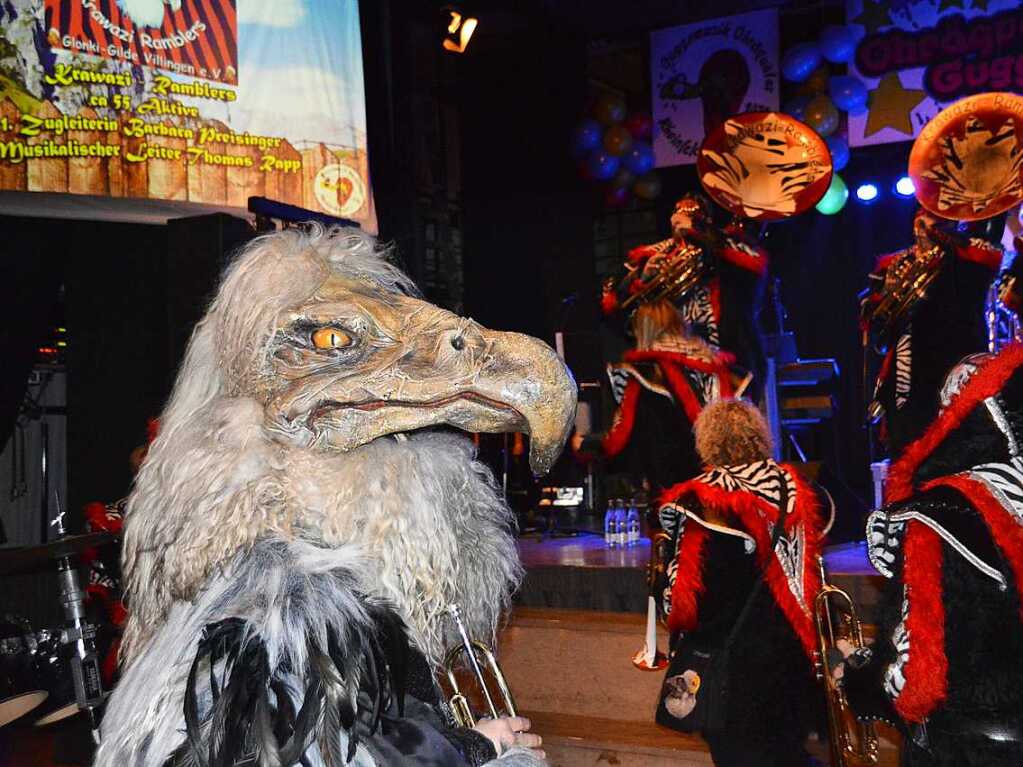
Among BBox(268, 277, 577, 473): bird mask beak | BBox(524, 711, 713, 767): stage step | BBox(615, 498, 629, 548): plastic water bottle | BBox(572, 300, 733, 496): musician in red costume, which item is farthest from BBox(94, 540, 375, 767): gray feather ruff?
BBox(615, 498, 629, 548): plastic water bottle

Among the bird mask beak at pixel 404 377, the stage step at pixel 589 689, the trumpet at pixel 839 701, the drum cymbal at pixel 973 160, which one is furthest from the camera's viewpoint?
the drum cymbal at pixel 973 160

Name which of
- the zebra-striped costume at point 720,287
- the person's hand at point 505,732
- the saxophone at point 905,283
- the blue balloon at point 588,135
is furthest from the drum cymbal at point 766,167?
the person's hand at point 505,732

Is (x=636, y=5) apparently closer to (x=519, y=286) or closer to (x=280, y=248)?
(x=519, y=286)

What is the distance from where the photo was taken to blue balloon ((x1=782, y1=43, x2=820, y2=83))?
8930 mm

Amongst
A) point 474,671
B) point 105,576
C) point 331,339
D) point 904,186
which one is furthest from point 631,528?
point 331,339

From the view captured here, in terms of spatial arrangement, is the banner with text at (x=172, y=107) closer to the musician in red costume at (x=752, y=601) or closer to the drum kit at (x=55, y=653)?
the drum kit at (x=55, y=653)

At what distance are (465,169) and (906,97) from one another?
4.75 meters

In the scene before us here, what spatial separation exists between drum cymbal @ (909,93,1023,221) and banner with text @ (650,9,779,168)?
267cm

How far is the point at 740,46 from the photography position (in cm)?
931

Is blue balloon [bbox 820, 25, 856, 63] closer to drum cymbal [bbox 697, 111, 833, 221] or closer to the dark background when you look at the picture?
the dark background

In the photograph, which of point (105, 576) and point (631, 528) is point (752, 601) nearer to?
point (105, 576)

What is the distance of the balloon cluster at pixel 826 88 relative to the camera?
878cm

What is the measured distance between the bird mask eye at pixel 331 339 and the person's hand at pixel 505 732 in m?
0.61

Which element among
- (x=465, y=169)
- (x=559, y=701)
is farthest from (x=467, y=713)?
(x=465, y=169)
